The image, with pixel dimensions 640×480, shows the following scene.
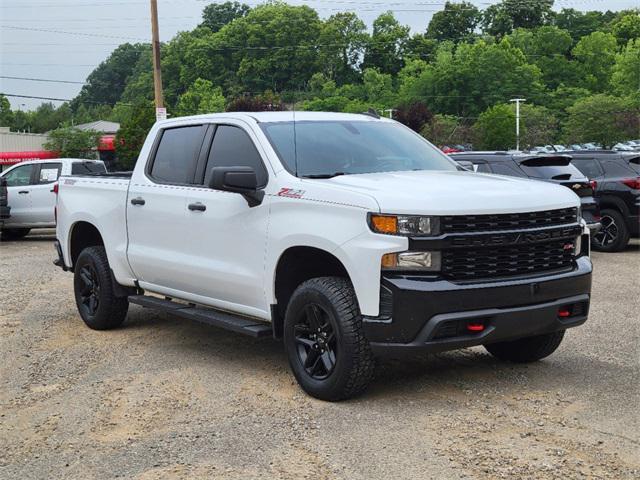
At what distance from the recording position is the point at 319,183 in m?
6.09

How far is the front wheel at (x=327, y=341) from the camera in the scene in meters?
5.71

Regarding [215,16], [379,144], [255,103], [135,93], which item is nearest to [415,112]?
[255,103]

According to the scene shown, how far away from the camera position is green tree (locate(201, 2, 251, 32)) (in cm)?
17038

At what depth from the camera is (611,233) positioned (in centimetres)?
1502

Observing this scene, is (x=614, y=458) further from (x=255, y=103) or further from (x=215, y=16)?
(x=215, y=16)

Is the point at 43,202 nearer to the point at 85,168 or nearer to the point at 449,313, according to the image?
the point at 85,168

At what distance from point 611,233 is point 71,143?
66.8m

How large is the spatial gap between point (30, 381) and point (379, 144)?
10.6 feet

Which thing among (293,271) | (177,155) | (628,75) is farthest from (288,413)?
(628,75)

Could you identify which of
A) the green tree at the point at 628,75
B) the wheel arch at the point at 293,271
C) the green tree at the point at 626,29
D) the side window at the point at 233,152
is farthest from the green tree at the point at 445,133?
the wheel arch at the point at 293,271

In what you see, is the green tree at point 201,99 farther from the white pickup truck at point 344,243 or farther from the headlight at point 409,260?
the headlight at point 409,260

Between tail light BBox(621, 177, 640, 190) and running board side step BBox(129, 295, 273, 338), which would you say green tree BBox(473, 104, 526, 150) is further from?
running board side step BBox(129, 295, 273, 338)

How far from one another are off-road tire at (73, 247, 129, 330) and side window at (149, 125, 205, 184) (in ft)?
3.92

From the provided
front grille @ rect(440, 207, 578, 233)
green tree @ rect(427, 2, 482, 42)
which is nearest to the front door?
front grille @ rect(440, 207, 578, 233)
